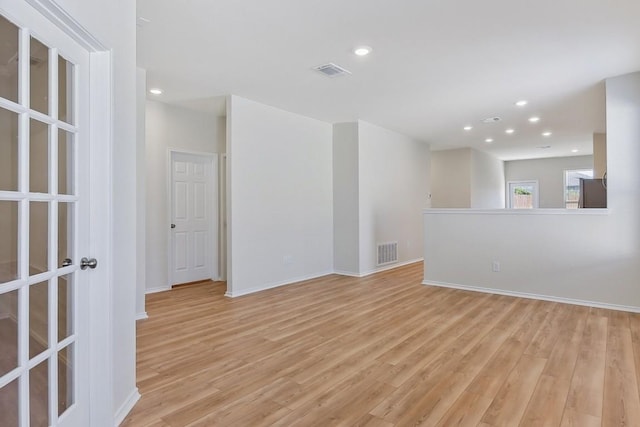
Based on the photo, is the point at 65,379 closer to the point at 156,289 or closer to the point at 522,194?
the point at 156,289

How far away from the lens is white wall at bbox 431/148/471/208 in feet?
30.0

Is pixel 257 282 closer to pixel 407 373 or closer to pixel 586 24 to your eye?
pixel 407 373

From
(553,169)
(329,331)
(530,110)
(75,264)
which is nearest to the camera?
(75,264)

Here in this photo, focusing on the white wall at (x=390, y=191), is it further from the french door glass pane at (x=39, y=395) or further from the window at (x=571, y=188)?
the window at (x=571, y=188)

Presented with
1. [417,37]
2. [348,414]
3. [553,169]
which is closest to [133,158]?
[348,414]

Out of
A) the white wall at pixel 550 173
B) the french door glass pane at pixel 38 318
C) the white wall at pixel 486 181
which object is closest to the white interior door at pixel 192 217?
the french door glass pane at pixel 38 318

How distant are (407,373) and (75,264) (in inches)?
83.0

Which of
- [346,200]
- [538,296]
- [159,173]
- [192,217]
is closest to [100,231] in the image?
[159,173]

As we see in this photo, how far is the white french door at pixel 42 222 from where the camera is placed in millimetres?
1311

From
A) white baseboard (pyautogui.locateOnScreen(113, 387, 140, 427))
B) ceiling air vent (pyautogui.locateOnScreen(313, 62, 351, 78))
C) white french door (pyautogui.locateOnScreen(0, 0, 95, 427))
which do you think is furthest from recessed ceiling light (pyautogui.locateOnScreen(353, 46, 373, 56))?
white baseboard (pyautogui.locateOnScreen(113, 387, 140, 427))

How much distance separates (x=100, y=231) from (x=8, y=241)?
477 mm

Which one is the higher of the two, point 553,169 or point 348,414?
point 553,169

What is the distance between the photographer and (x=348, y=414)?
2.01 metres

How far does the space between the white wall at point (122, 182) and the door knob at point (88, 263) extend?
13cm
